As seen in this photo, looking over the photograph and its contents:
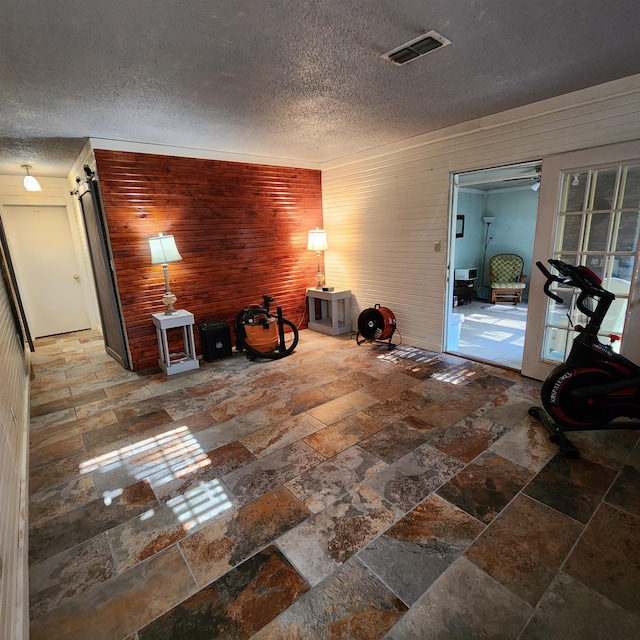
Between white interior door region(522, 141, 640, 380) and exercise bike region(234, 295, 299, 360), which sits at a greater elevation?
white interior door region(522, 141, 640, 380)

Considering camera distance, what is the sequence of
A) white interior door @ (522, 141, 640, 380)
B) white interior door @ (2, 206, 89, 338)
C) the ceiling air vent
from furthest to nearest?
white interior door @ (2, 206, 89, 338) → white interior door @ (522, 141, 640, 380) → the ceiling air vent

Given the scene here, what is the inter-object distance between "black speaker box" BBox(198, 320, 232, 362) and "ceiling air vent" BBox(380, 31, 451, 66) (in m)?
3.32

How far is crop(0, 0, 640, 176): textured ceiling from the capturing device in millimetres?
1748

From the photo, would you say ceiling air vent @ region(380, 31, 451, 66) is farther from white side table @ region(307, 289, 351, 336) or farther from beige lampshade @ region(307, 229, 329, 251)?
white side table @ region(307, 289, 351, 336)

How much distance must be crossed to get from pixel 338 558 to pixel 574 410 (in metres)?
1.98

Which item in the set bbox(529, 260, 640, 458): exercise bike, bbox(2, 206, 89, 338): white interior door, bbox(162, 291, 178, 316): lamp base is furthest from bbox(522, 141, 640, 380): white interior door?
bbox(2, 206, 89, 338): white interior door

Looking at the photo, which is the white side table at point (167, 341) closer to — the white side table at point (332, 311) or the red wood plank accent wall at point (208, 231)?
the red wood plank accent wall at point (208, 231)

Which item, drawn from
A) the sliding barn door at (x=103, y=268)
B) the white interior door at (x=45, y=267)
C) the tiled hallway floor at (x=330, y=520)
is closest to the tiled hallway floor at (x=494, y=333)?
the tiled hallway floor at (x=330, y=520)

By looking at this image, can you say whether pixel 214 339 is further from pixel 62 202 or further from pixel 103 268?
pixel 62 202

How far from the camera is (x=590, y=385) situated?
8.05ft

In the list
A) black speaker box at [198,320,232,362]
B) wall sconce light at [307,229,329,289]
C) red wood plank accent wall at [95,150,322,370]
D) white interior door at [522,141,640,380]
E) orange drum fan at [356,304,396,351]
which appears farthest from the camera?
wall sconce light at [307,229,329,289]

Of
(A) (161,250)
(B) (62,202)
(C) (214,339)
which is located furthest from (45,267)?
(C) (214,339)

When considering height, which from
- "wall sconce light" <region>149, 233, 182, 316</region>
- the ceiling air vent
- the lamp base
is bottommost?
the lamp base

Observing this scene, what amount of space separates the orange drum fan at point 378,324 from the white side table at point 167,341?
221 cm
